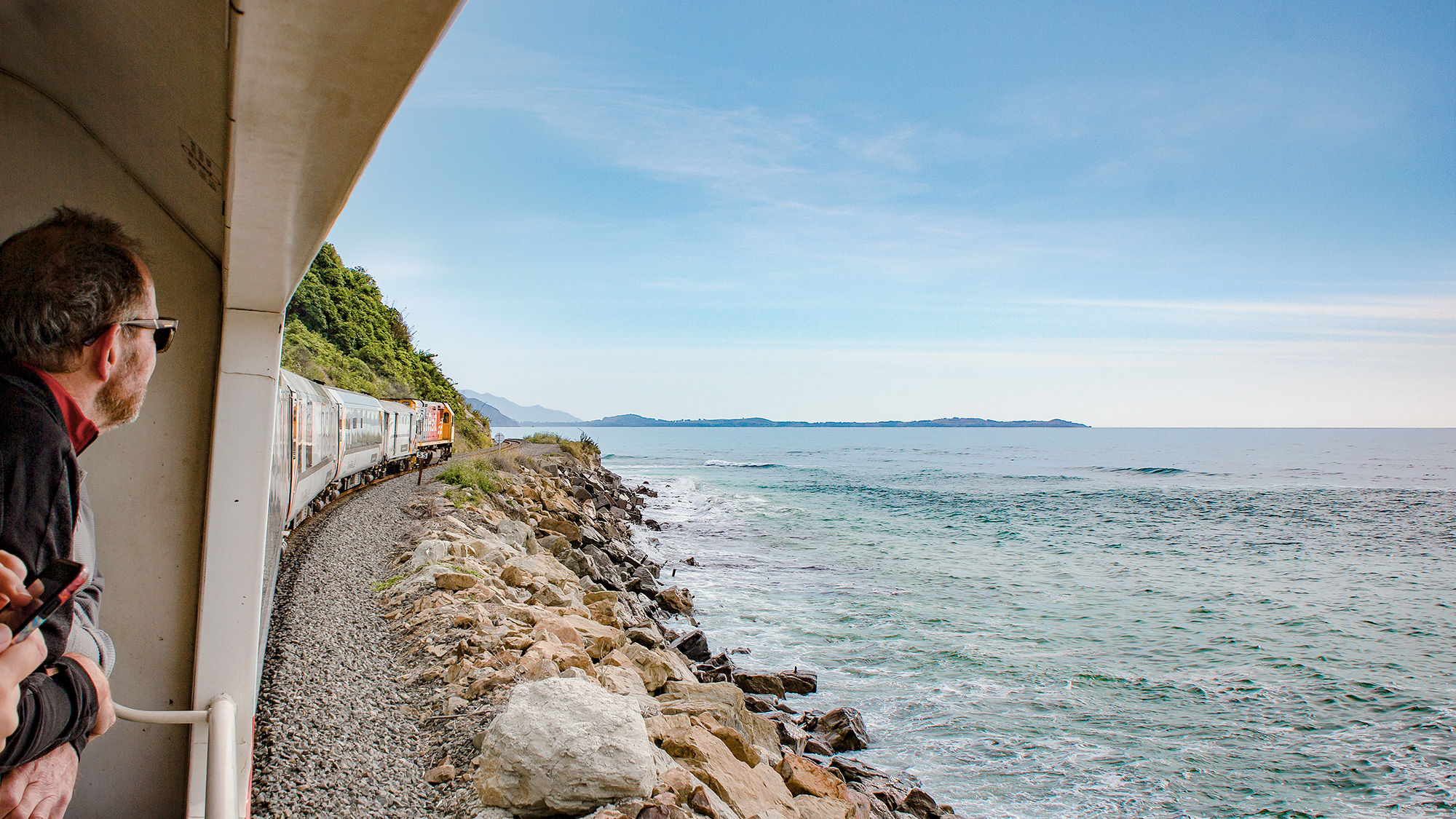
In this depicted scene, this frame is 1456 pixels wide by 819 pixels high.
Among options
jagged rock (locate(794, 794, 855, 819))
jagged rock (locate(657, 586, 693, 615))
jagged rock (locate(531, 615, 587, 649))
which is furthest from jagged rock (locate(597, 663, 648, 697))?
jagged rock (locate(657, 586, 693, 615))

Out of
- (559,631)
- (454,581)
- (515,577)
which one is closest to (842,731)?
(559,631)

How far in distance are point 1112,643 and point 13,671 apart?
16.4 metres

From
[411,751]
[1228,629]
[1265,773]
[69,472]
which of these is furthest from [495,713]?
[1228,629]

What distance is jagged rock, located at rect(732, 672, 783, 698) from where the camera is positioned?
10.3m

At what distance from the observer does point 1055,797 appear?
27.3 ft

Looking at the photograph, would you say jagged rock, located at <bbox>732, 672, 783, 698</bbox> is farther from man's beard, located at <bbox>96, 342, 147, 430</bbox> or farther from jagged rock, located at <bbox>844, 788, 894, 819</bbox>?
man's beard, located at <bbox>96, 342, 147, 430</bbox>

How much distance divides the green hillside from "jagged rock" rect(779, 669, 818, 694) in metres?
18.7

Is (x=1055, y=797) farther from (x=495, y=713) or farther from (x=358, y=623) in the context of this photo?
(x=358, y=623)

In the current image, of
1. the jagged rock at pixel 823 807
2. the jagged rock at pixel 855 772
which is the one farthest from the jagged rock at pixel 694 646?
the jagged rock at pixel 823 807

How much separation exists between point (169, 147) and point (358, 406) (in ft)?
53.1

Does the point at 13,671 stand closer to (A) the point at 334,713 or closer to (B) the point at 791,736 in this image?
(A) the point at 334,713

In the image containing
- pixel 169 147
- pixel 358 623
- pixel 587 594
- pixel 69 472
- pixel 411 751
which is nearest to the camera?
pixel 69 472

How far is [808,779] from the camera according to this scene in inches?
239

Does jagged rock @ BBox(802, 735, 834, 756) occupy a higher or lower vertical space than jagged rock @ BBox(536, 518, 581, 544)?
lower
